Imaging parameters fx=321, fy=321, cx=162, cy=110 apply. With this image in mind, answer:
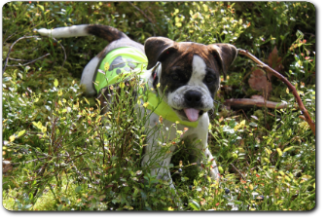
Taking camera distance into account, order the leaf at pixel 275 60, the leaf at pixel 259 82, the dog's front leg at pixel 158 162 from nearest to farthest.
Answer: the dog's front leg at pixel 158 162 → the leaf at pixel 259 82 → the leaf at pixel 275 60

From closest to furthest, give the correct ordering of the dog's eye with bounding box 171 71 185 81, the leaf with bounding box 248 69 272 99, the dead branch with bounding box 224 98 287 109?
the dog's eye with bounding box 171 71 185 81 < the dead branch with bounding box 224 98 287 109 < the leaf with bounding box 248 69 272 99

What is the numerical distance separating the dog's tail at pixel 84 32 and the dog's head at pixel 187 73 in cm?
139

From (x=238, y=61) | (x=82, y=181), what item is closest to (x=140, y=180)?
(x=82, y=181)

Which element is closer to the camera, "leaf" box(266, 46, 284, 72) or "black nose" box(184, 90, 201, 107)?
"black nose" box(184, 90, 201, 107)

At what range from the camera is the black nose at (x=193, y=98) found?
2.63 m

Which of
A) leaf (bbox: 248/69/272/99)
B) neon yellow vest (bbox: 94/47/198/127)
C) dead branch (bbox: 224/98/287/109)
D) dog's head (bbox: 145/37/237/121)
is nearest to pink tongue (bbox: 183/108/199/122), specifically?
dog's head (bbox: 145/37/237/121)

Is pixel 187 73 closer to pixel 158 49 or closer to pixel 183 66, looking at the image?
pixel 183 66

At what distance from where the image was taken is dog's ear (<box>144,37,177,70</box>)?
2.86m

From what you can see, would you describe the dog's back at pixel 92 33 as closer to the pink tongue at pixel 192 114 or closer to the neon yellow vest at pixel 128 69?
the neon yellow vest at pixel 128 69

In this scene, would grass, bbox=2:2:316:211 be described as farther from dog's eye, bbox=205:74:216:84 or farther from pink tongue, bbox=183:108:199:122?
dog's eye, bbox=205:74:216:84

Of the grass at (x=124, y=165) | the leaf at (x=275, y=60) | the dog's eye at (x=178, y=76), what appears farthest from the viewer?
the leaf at (x=275, y=60)

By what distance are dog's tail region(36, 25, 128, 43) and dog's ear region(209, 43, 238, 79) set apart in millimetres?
1644

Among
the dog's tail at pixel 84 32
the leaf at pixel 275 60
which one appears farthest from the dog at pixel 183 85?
the leaf at pixel 275 60

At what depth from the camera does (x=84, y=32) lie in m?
4.08
